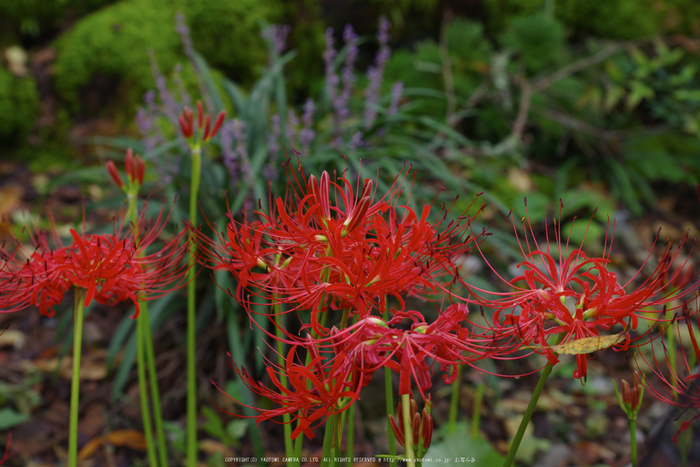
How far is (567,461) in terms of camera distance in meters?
2.05

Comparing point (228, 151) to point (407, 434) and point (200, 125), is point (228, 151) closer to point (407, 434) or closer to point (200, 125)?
point (200, 125)

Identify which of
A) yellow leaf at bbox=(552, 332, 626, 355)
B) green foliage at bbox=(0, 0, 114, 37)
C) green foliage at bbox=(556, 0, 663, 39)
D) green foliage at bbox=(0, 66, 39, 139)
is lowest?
yellow leaf at bbox=(552, 332, 626, 355)

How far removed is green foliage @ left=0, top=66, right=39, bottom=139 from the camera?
11.6 ft

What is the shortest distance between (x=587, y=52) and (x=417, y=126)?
5.25ft

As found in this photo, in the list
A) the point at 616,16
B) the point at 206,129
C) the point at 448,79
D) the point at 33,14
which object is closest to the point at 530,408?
the point at 206,129

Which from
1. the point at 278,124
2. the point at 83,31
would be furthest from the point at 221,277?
the point at 83,31

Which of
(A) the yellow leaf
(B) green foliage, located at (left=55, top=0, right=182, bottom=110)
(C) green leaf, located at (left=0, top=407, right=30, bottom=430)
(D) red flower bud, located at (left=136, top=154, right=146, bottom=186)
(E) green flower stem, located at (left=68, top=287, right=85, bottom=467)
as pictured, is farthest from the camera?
(B) green foliage, located at (left=55, top=0, right=182, bottom=110)

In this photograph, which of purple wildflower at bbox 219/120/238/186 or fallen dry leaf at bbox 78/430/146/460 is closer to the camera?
fallen dry leaf at bbox 78/430/146/460

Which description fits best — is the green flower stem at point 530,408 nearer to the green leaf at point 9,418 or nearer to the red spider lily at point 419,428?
the red spider lily at point 419,428

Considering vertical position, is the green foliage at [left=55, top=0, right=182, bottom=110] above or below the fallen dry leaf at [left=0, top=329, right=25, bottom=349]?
above

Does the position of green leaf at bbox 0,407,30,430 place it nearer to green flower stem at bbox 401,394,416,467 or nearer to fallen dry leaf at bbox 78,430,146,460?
fallen dry leaf at bbox 78,430,146,460

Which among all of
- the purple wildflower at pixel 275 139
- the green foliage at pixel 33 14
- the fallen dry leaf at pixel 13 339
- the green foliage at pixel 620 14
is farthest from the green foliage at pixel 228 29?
the fallen dry leaf at pixel 13 339

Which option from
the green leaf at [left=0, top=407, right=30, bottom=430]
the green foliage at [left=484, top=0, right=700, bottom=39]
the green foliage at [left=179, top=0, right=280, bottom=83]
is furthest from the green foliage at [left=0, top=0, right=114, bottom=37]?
the green foliage at [left=484, top=0, right=700, bottom=39]

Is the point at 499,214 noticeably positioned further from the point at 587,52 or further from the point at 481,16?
the point at 481,16
